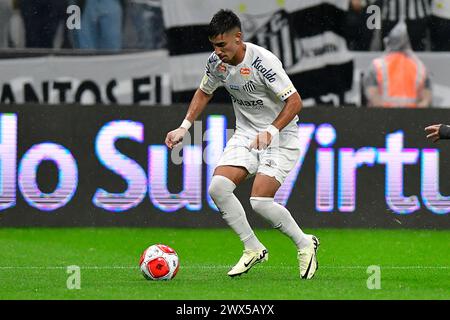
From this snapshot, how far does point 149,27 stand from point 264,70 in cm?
543

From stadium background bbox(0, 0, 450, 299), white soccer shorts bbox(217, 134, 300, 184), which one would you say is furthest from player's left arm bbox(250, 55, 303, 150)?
stadium background bbox(0, 0, 450, 299)

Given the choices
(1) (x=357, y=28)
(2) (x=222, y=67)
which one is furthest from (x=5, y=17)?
(2) (x=222, y=67)

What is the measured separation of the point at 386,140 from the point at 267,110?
4658 millimetres

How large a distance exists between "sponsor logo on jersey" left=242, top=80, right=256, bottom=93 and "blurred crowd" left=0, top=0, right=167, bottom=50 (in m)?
5.20

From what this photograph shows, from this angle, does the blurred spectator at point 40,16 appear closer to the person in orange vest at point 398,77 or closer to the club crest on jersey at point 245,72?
the person in orange vest at point 398,77

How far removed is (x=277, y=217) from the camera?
942 cm

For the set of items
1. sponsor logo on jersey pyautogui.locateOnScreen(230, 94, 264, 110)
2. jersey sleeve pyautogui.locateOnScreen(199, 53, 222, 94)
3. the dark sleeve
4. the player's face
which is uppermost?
the player's face

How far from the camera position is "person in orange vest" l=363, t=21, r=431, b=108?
1474cm

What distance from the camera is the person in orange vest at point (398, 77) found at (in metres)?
14.7

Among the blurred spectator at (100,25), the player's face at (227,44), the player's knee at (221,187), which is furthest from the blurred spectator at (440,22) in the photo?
the player's knee at (221,187)

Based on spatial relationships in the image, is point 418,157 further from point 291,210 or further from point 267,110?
point 267,110

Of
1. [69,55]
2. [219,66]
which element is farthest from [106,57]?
[219,66]

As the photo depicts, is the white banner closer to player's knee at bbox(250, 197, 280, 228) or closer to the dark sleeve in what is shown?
player's knee at bbox(250, 197, 280, 228)

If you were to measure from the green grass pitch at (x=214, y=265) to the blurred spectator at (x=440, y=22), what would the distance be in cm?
242
